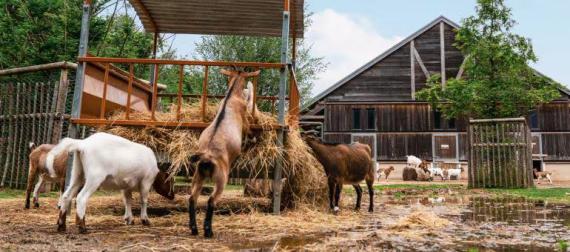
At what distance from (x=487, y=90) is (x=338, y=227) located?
1714 centimetres

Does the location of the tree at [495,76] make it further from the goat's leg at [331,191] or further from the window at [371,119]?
the goat's leg at [331,191]

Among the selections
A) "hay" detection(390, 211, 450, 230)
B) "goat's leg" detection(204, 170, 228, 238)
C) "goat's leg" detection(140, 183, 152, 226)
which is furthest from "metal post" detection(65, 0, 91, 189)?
"hay" detection(390, 211, 450, 230)

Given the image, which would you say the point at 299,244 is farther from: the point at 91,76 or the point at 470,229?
the point at 91,76

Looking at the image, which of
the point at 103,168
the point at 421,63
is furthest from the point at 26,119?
the point at 421,63

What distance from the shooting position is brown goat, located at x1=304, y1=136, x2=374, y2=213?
732 centimetres

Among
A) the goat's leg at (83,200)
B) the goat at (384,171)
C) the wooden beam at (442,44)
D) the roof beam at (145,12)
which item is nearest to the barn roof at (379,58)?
the wooden beam at (442,44)

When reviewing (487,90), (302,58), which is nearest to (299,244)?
(487,90)

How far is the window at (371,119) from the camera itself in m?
29.4

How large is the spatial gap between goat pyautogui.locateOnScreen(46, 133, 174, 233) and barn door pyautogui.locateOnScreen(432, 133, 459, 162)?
82.7 ft

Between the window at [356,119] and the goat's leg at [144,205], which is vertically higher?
the window at [356,119]

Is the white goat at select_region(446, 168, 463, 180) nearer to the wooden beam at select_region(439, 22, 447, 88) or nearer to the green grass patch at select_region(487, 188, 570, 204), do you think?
the wooden beam at select_region(439, 22, 447, 88)

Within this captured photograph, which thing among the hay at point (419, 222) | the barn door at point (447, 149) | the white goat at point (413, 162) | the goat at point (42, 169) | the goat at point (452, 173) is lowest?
the hay at point (419, 222)

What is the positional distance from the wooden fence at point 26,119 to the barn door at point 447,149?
74.4ft

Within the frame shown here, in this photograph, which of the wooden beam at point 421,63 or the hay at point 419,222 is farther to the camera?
the wooden beam at point 421,63
